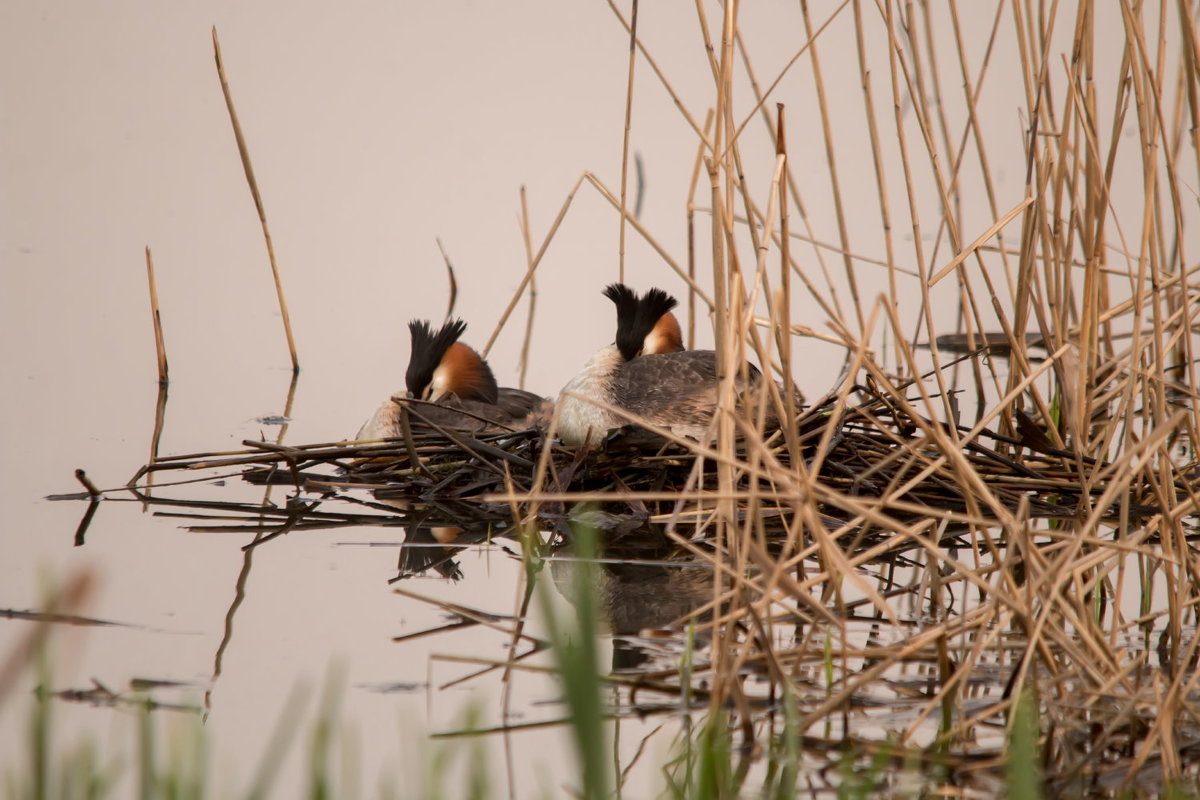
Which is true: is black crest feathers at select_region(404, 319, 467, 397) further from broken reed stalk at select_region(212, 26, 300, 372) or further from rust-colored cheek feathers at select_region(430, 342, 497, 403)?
broken reed stalk at select_region(212, 26, 300, 372)

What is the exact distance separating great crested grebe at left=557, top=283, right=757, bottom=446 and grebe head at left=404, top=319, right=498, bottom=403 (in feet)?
1.96

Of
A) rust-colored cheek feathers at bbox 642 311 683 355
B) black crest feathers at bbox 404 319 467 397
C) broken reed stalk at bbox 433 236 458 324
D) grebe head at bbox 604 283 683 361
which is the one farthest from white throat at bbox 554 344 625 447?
broken reed stalk at bbox 433 236 458 324

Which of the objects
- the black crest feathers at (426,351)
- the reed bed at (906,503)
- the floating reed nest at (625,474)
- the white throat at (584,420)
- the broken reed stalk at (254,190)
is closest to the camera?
the reed bed at (906,503)

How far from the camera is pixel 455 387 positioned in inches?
213

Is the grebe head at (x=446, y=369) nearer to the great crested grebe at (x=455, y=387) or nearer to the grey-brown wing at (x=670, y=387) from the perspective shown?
the great crested grebe at (x=455, y=387)

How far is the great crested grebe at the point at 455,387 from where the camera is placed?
16.4 ft

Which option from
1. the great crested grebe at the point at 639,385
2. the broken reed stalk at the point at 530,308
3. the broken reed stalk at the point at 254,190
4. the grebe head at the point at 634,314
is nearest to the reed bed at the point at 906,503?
the great crested grebe at the point at 639,385

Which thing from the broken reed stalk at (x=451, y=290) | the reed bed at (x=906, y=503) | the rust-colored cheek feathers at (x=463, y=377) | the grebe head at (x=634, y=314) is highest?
the broken reed stalk at (x=451, y=290)

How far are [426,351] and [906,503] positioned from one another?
3.14m

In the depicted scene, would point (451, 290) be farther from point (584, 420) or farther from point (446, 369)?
point (584, 420)

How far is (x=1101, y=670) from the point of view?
2.33 m

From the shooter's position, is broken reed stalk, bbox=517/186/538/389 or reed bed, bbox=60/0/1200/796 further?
broken reed stalk, bbox=517/186/538/389

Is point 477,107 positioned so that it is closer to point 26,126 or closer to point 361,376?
point 26,126

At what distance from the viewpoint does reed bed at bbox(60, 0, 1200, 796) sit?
2174 millimetres
